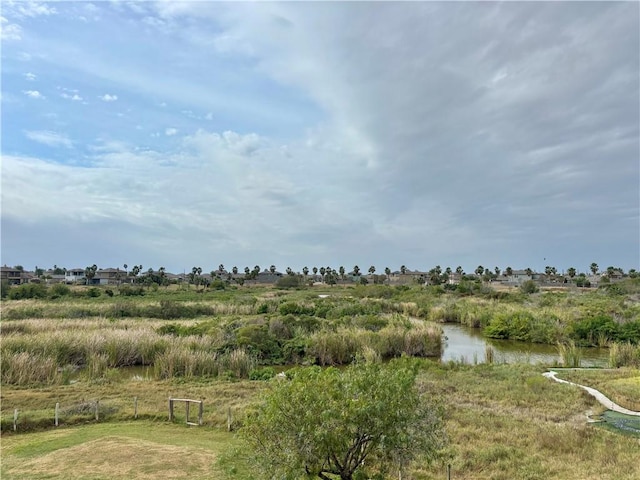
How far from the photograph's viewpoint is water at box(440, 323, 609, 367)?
22.8 meters

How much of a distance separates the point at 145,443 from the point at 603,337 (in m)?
27.6

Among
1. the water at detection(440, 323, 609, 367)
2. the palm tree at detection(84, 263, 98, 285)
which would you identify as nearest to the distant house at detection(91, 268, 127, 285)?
the palm tree at detection(84, 263, 98, 285)

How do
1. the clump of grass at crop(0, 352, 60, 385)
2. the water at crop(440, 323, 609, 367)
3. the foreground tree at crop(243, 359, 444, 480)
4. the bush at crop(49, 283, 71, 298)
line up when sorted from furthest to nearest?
the bush at crop(49, 283, 71, 298)
the water at crop(440, 323, 609, 367)
the clump of grass at crop(0, 352, 60, 385)
the foreground tree at crop(243, 359, 444, 480)

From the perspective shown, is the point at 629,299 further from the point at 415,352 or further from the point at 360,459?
the point at 360,459

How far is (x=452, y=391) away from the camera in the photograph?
14602 millimetres

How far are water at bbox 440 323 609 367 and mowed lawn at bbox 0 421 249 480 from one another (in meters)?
14.4

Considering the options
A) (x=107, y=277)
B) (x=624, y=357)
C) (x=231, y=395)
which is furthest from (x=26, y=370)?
(x=107, y=277)

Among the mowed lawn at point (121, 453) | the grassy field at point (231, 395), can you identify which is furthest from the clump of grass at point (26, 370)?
the mowed lawn at point (121, 453)

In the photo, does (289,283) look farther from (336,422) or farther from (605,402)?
(336,422)

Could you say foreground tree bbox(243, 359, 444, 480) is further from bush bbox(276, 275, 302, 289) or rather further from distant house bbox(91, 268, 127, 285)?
distant house bbox(91, 268, 127, 285)

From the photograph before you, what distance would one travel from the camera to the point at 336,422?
5.47m

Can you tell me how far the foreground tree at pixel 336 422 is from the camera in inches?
214

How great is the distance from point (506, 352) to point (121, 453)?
22802mm

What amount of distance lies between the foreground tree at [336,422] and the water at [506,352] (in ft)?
53.6
